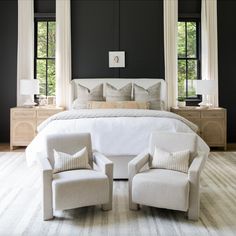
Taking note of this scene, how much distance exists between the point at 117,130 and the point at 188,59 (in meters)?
3.88

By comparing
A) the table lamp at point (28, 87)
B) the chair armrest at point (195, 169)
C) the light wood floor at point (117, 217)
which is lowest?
the light wood floor at point (117, 217)

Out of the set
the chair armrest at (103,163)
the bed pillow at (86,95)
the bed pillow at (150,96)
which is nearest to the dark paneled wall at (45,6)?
the bed pillow at (86,95)

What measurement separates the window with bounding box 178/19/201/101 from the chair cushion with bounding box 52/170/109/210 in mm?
5005

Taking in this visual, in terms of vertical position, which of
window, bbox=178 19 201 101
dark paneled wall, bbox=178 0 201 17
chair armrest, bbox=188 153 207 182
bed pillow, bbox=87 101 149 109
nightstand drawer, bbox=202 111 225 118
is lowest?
chair armrest, bbox=188 153 207 182

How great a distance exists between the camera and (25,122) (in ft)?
24.3

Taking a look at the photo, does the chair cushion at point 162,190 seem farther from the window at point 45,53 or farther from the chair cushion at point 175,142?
the window at point 45,53

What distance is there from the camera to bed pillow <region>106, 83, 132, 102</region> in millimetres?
7195

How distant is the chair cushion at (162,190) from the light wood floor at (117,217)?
19cm

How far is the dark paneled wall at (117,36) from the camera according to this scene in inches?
314

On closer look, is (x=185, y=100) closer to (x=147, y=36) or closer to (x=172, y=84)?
(x=172, y=84)

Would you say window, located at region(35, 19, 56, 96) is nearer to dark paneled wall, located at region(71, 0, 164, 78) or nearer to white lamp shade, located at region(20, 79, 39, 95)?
dark paneled wall, located at region(71, 0, 164, 78)

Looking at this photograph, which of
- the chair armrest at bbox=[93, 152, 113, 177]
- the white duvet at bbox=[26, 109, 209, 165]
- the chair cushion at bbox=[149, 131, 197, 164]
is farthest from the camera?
the white duvet at bbox=[26, 109, 209, 165]

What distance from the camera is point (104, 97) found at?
7.40 m

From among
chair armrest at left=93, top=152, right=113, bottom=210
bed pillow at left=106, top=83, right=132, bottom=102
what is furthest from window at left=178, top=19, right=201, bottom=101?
chair armrest at left=93, top=152, right=113, bottom=210
